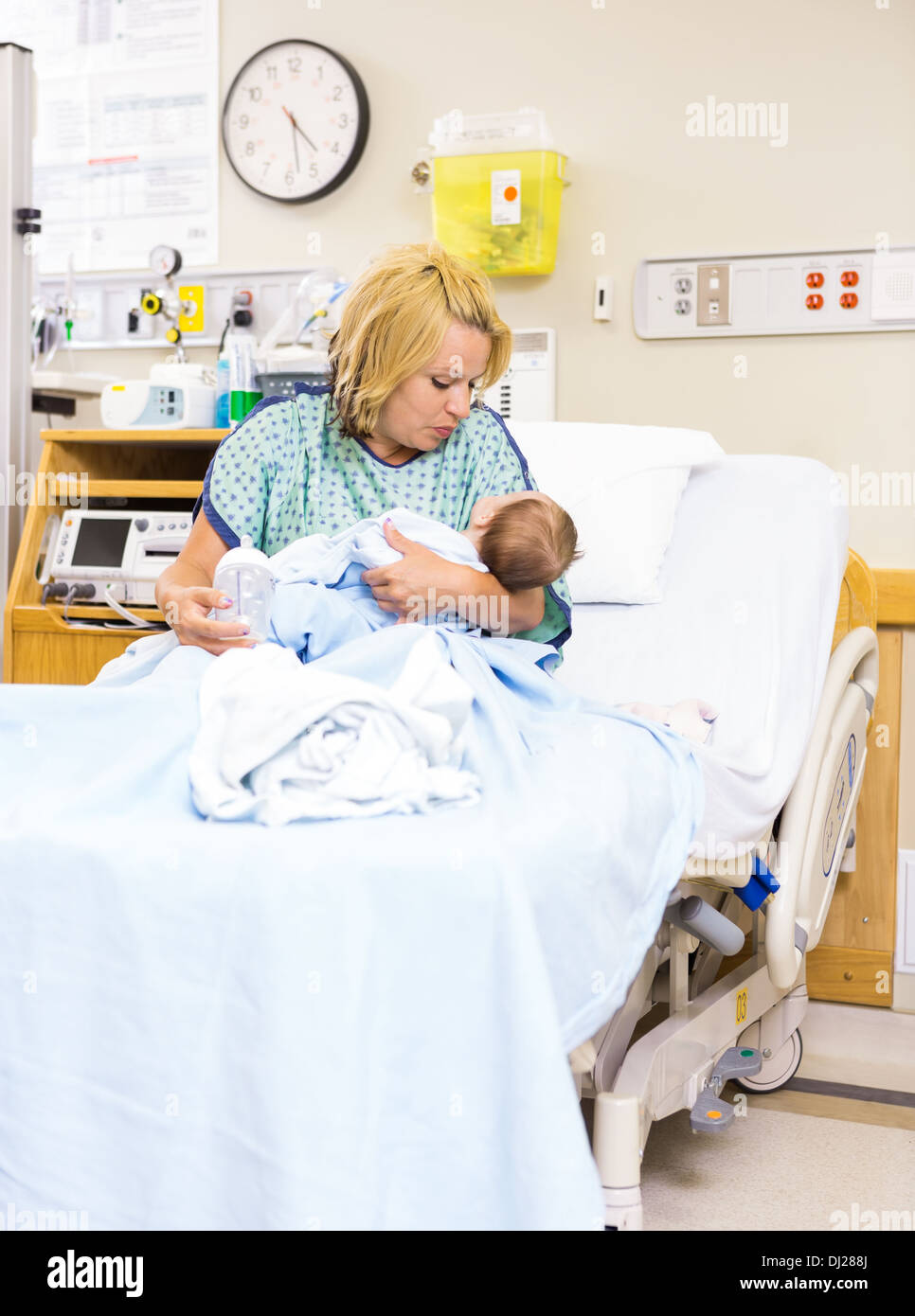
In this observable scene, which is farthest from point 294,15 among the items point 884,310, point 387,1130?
point 387,1130

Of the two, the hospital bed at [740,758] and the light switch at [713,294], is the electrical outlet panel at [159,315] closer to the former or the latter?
the light switch at [713,294]

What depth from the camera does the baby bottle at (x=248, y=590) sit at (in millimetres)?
1451

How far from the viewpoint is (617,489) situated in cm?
204

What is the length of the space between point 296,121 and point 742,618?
1.58 metres

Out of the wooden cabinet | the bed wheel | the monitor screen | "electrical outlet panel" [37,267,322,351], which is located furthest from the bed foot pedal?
"electrical outlet panel" [37,267,322,351]

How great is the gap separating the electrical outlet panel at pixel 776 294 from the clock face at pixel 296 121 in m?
0.72

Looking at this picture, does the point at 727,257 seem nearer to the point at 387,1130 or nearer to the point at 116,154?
the point at 116,154

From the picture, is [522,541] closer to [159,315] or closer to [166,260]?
[166,260]

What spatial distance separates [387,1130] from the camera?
0.94 m

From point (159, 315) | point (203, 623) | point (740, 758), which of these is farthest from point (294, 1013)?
point (159, 315)

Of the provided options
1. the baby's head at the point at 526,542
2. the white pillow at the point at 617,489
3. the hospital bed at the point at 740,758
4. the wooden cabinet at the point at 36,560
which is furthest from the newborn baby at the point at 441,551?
the wooden cabinet at the point at 36,560

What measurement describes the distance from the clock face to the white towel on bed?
1.92 meters

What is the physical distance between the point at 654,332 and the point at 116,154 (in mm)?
1382

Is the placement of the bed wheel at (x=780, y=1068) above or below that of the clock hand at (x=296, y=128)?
below
